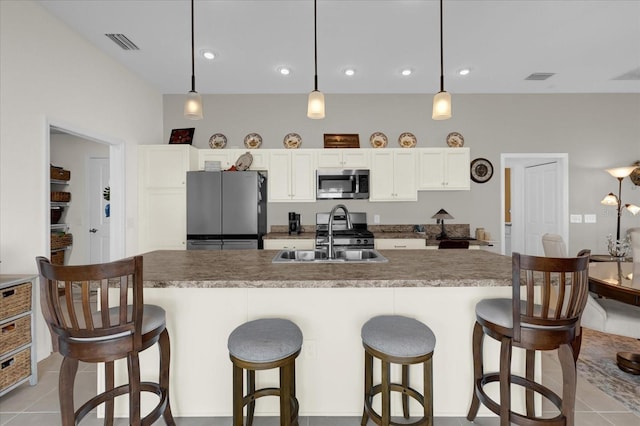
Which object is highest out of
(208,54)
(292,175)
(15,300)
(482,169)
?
(208,54)

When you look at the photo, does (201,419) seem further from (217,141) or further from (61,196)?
(61,196)

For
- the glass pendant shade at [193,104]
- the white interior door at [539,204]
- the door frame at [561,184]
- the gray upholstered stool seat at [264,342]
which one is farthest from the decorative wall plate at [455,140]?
the gray upholstered stool seat at [264,342]

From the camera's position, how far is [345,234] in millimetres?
4176

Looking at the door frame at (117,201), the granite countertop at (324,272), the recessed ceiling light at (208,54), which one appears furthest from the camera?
the door frame at (117,201)

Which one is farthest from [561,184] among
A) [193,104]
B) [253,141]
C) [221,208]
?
[193,104]

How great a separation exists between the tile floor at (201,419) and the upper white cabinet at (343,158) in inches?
116

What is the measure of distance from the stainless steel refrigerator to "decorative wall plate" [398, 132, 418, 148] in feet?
7.06

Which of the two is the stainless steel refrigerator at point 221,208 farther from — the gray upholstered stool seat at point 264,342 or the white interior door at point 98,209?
the gray upholstered stool seat at point 264,342

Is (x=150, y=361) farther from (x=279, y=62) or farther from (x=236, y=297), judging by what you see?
(x=279, y=62)

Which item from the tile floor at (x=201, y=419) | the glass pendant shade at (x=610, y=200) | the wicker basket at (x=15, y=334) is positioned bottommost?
the tile floor at (x=201, y=419)

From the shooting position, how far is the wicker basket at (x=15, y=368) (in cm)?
202

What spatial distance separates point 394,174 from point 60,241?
5084 millimetres

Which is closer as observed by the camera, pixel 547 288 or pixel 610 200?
pixel 547 288

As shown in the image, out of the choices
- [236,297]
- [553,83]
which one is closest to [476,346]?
[236,297]
